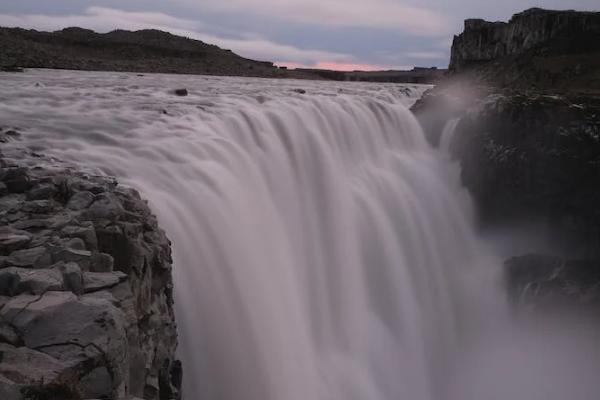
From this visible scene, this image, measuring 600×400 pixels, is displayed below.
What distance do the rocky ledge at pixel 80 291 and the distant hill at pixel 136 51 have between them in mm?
37923

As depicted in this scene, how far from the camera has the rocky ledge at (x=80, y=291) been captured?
4.48 meters

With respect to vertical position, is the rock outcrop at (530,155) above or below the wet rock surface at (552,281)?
above

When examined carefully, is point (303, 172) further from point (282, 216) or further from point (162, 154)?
point (162, 154)

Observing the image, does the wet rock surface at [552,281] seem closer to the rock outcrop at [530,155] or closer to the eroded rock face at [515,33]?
the rock outcrop at [530,155]

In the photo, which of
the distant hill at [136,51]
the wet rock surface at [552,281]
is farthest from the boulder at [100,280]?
the distant hill at [136,51]

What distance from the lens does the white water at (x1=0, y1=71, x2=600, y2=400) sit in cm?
870

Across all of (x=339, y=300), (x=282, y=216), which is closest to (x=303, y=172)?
(x=282, y=216)

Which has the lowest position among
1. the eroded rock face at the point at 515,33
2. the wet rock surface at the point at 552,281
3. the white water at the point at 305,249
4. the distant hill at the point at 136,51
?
the wet rock surface at the point at 552,281

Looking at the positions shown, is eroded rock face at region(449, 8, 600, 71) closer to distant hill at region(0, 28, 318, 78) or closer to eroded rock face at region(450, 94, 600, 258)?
distant hill at region(0, 28, 318, 78)

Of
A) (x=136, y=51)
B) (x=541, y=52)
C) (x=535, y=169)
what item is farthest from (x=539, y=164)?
(x=136, y=51)

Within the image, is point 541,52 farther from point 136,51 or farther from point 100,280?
point 136,51

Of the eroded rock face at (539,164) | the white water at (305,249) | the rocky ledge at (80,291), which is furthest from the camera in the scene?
the eroded rock face at (539,164)

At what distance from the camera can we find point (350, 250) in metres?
13.4

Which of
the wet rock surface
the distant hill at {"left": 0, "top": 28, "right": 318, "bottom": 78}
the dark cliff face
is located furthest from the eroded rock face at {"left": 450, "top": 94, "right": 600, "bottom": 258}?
the distant hill at {"left": 0, "top": 28, "right": 318, "bottom": 78}
